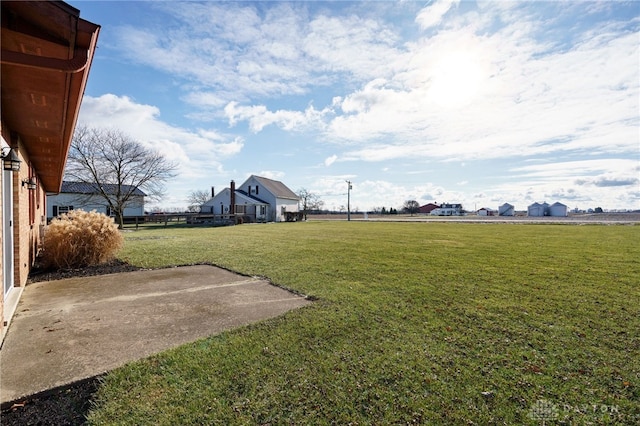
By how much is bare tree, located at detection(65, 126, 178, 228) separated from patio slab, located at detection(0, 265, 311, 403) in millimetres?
21750

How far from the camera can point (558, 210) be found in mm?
65938

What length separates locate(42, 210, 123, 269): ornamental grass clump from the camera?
7.96 m

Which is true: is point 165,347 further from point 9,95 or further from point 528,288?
point 528,288

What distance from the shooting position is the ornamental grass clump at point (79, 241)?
7.96 m

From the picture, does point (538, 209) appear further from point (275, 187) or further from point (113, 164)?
point (113, 164)

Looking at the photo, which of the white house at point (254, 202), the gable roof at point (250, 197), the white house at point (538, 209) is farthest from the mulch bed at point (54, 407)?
the white house at point (538, 209)

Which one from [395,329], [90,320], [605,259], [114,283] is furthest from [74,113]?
[605,259]

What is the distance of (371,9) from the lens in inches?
363

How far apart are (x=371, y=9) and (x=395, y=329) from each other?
A: 9.42 m

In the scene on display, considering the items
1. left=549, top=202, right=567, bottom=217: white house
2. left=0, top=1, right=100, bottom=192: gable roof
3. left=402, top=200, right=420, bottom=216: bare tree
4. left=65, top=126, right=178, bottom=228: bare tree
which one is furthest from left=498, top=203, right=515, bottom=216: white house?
left=0, top=1, right=100, bottom=192: gable roof

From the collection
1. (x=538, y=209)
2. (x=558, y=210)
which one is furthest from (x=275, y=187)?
(x=558, y=210)

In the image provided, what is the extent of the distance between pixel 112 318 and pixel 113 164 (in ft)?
85.2

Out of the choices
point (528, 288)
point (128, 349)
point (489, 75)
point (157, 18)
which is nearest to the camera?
point (128, 349)

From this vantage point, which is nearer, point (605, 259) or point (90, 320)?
point (90, 320)
